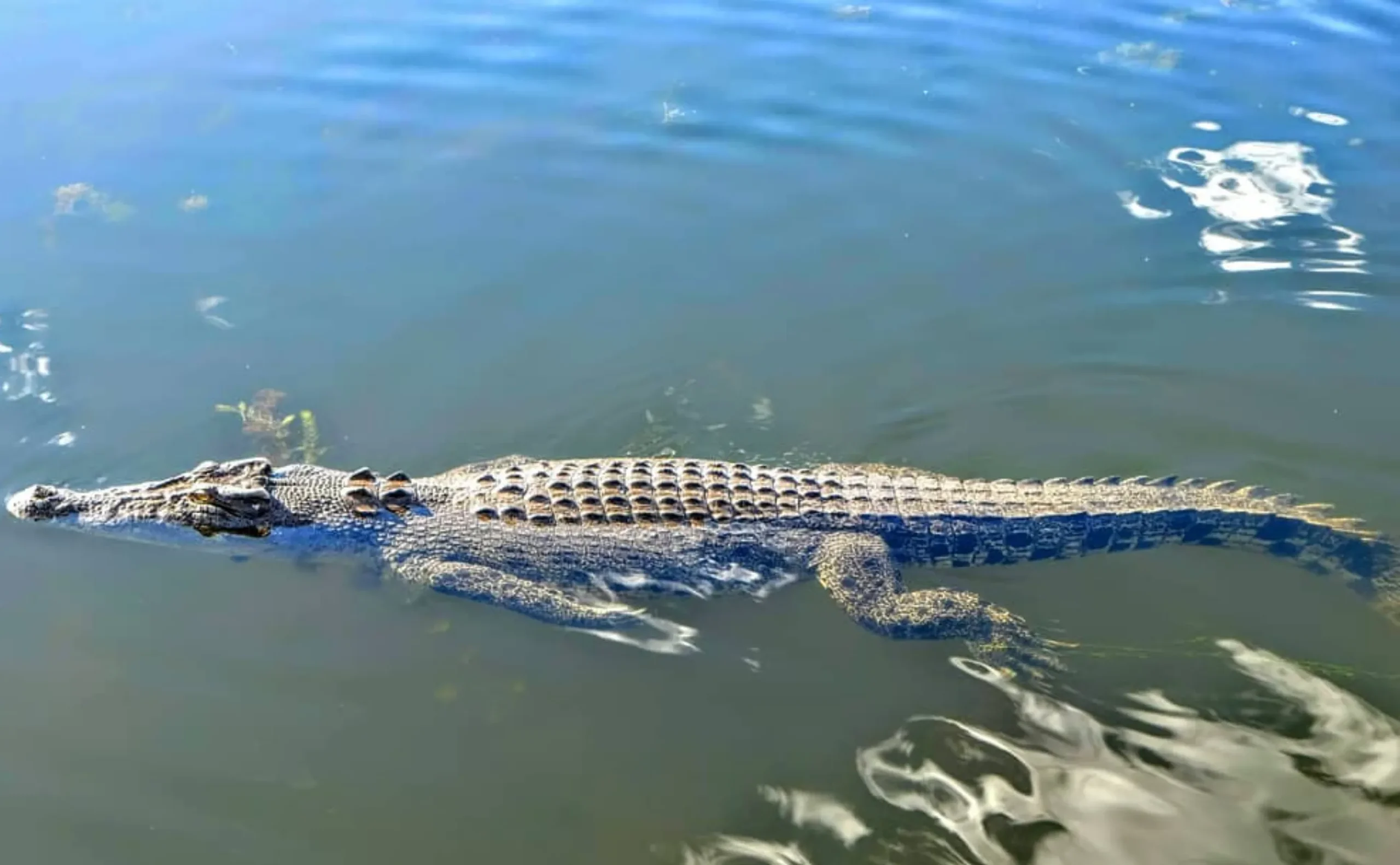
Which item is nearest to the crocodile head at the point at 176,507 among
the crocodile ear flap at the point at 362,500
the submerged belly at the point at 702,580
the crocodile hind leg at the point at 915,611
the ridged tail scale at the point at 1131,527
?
the crocodile ear flap at the point at 362,500

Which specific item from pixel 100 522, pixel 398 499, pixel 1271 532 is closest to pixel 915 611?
pixel 1271 532

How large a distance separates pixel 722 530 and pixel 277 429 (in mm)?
3132

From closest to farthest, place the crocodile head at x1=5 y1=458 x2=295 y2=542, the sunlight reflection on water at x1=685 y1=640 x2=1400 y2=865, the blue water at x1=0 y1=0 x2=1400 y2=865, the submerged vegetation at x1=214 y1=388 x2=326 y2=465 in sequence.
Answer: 1. the sunlight reflection on water at x1=685 y1=640 x2=1400 y2=865
2. the blue water at x1=0 y1=0 x2=1400 y2=865
3. the crocodile head at x1=5 y1=458 x2=295 y2=542
4. the submerged vegetation at x1=214 y1=388 x2=326 y2=465

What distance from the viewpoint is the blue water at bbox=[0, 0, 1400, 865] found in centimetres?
459

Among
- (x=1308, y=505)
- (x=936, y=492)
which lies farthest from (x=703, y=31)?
(x=1308, y=505)

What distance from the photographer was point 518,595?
17.4 feet

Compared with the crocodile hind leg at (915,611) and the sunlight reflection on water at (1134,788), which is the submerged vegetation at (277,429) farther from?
the sunlight reflection on water at (1134,788)

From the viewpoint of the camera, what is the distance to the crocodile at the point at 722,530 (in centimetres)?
527

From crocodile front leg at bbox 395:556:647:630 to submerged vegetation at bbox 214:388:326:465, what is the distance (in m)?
1.44

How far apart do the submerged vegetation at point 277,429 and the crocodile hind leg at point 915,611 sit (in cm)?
342

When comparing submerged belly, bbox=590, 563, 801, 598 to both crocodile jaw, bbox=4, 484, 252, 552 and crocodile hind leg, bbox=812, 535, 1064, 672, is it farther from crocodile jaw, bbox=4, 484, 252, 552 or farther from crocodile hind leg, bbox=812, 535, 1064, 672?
crocodile jaw, bbox=4, 484, 252, 552

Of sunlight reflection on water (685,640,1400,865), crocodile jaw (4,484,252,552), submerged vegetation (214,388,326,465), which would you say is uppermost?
submerged vegetation (214,388,326,465)

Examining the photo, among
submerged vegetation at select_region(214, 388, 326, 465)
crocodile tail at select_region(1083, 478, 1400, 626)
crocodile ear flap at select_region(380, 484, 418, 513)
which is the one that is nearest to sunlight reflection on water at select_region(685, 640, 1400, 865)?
crocodile tail at select_region(1083, 478, 1400, 626)

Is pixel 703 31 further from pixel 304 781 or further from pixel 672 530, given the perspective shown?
pixel 304 781
